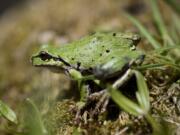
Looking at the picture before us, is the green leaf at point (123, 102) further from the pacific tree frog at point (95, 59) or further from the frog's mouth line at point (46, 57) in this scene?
the frog's mouth line at point (46, 57)

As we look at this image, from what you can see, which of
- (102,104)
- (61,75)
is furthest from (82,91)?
(61,75)

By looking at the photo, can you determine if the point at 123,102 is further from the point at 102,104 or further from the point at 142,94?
the point at 102,104

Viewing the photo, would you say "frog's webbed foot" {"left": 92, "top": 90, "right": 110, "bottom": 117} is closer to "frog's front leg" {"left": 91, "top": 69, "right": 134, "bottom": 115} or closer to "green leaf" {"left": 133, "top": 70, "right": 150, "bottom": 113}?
"frog's front leg" {"left": 91, "top": 69, "right": 134, "bottom": 115}

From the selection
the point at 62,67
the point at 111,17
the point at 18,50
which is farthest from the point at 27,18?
the point at 62,67

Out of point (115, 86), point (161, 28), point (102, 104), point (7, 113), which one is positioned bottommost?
point (7, 113)

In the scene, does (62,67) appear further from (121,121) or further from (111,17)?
(111,17)

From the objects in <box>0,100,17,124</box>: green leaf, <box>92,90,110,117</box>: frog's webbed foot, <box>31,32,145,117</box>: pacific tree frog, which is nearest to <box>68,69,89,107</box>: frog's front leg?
<box>31,32,145,117</box>: pacific tree frog

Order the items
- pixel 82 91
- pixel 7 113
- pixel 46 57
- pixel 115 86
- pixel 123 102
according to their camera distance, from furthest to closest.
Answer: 1. pixel 46 57
2. pixel 7 113
3. pixel 82 91
4. pixel 115 86
5. pixel 123 102

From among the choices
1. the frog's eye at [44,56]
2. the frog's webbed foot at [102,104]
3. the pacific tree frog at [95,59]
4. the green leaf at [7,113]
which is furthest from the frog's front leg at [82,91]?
the green leaf at [7,113]
